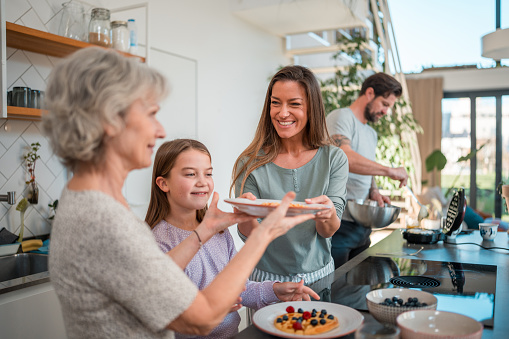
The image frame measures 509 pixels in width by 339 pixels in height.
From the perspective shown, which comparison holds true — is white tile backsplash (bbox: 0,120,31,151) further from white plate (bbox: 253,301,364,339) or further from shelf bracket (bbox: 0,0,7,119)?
white plate (bbox: 253,301,364,339)

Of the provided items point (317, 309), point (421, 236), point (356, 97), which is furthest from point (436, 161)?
point (317, 309)

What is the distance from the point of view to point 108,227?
2.81 ft

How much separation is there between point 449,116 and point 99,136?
744 cm

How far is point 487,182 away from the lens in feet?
24.3

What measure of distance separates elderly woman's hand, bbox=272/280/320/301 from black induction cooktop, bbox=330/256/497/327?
8 centimetres

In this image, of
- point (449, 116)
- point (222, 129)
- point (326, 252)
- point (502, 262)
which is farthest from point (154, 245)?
point (449, 116)

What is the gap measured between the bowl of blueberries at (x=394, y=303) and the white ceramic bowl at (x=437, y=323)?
0.02 metres

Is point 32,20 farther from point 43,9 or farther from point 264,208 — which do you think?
point 264,208

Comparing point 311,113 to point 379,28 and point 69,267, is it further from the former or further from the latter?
A: point 379,28

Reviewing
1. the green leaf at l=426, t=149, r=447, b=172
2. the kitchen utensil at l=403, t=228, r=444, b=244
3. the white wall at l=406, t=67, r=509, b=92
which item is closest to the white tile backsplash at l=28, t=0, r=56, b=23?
the kitchen utensil at l=403, t=228, r=444, b=244

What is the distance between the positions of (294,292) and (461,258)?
3.30 ft

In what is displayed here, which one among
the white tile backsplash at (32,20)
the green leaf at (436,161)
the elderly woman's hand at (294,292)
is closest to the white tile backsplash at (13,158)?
the white tile backsplash at (32,20)

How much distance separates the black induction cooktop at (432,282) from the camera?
53.1 inches

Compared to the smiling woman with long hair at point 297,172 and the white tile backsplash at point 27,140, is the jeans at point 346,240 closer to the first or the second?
the smiling woman with long hair at point 297,172
